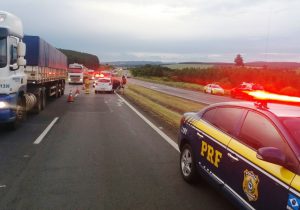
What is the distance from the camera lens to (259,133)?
498 centimetres

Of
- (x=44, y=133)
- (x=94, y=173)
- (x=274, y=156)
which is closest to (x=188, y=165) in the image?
(x=94, y=173)

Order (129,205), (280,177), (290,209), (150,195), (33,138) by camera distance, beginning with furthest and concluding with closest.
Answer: (33,138)
(150,195)
(129,205)
(280,177)
(290,209)

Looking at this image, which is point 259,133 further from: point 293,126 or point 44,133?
point 44,133

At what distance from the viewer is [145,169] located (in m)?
7.88

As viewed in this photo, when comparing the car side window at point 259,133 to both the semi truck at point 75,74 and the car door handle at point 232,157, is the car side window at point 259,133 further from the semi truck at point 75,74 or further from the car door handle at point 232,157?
the semi truck at point 75,74

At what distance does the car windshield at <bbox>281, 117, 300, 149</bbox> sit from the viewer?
4.50 meters

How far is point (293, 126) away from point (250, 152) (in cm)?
58

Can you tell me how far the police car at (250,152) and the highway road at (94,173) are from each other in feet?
2.05

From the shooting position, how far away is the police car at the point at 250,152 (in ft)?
13.7

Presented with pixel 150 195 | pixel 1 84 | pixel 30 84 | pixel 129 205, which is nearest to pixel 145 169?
pixel 150 195

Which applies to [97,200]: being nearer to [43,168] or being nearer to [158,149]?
[43,168]

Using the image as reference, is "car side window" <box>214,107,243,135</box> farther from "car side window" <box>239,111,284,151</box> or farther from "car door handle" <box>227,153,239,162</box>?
"car door handle" <box>227,153,239,162</box>

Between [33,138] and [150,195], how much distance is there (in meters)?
5.91

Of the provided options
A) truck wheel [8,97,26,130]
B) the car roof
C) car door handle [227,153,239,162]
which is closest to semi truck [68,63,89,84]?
truck wheel [8,97,26,130]
